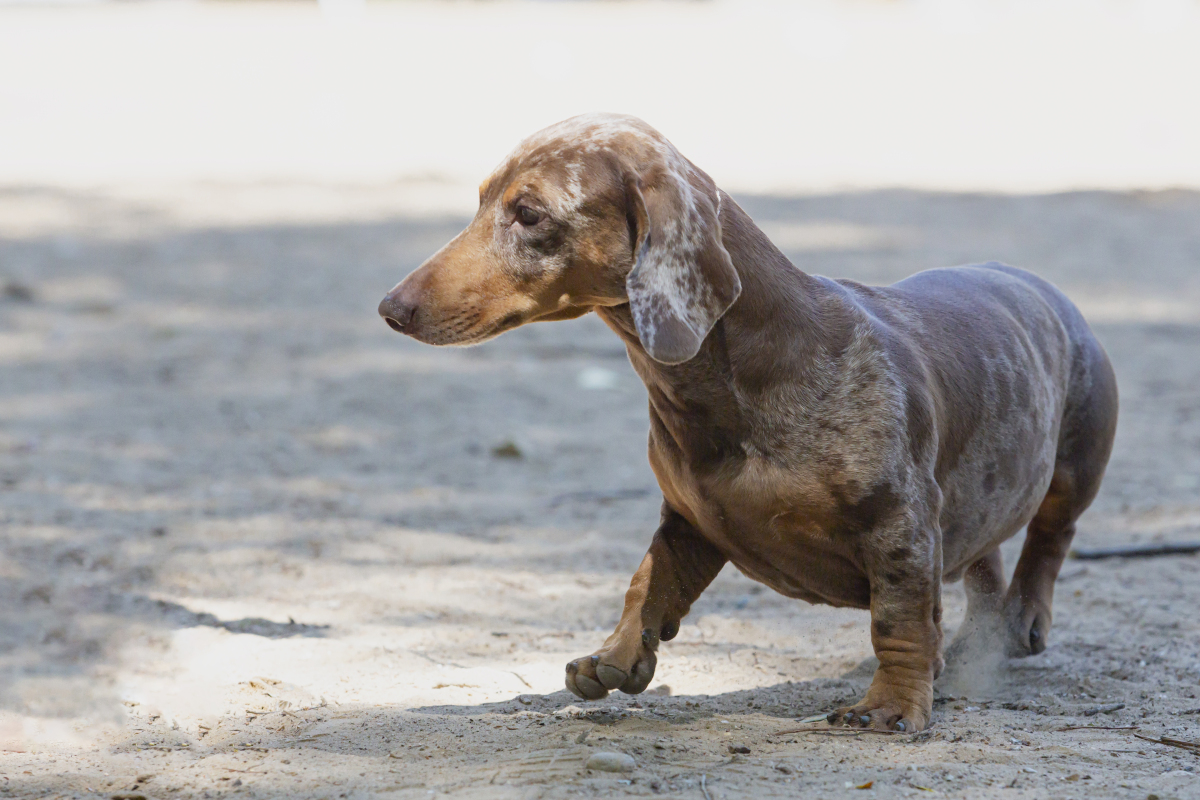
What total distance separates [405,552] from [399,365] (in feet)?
10.1

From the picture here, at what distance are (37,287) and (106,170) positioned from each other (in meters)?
3.25

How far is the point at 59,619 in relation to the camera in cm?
461

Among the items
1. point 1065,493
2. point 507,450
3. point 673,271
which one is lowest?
point 507,450

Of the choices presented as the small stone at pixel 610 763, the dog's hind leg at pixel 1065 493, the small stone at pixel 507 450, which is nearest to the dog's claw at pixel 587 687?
the small stone at pixel 610 763

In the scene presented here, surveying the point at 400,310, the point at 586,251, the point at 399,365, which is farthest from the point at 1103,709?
the point at 399,365

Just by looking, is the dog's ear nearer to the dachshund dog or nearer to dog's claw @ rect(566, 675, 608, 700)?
the dachshund dog

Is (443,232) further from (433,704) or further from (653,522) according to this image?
(433,704)

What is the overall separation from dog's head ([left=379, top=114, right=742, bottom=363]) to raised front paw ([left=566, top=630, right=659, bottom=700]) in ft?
2.80

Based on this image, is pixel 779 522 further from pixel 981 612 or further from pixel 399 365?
pixel 399 365

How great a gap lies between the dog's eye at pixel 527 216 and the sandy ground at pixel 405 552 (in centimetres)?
133

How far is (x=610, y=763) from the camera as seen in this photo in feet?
9.71

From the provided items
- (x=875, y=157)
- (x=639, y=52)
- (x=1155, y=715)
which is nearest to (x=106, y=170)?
(x=875, y=157)

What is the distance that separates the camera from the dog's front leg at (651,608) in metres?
3.40

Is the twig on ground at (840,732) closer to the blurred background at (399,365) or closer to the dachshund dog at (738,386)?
the dachshund dog at (738,386)
